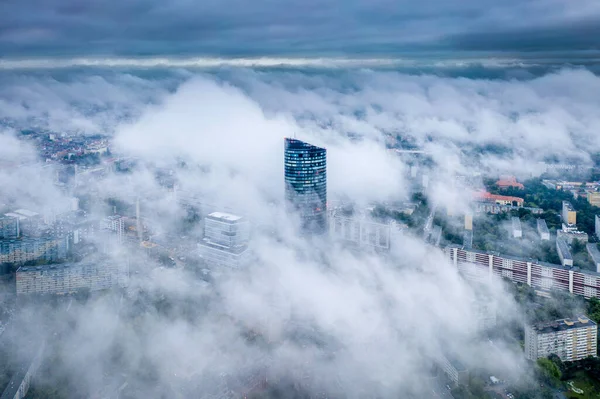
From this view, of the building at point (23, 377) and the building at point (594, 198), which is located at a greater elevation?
the building at point (594, 198)

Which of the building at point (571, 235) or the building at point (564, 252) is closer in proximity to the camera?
the building at point (564, 252)

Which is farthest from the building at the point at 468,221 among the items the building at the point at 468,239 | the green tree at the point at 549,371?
the green tree at the point at 549,371

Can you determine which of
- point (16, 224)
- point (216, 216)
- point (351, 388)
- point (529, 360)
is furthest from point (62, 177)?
point (529, 360)

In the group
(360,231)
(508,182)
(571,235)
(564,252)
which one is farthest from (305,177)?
(508,182)

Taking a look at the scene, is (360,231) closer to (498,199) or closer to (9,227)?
(498,199)

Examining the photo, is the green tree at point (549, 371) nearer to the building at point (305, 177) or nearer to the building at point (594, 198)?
the building at point (305, 177)

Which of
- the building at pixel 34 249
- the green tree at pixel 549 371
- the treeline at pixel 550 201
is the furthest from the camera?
the treeline at pixel 550 201
